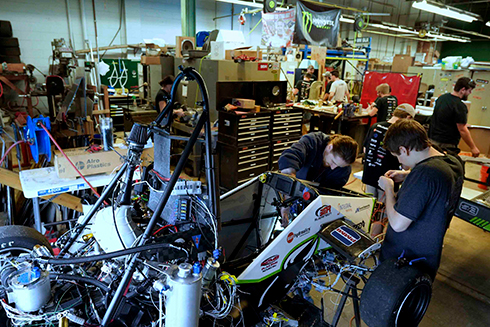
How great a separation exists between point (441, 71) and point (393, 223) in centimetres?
710

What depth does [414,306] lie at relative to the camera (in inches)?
69.4

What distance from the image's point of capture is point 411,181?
64.6 inches

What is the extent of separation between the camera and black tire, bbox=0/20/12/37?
256 inches

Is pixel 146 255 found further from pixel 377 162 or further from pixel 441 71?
pixel 441 71

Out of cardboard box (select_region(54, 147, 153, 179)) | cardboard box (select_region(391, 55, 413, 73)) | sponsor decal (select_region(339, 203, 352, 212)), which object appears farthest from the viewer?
cardboard box (select_region(391, 55, 413, 73))

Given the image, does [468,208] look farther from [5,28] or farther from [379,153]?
[5,28]

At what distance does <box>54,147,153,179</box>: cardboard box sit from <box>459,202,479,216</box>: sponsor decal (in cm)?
250

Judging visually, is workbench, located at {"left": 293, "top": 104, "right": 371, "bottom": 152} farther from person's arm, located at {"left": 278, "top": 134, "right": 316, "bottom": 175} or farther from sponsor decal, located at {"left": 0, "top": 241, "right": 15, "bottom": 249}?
sponsor decal, located at {"left": 0, "top": 241, "right": 15, "bottom": 249}

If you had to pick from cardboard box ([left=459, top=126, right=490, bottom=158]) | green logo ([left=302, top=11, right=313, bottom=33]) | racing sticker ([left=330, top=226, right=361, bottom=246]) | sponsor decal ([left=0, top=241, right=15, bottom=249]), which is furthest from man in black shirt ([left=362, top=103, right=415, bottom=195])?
cardboard box ([left=459, top=126, right=490, bottom=158])

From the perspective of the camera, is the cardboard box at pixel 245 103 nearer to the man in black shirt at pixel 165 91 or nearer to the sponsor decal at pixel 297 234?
A: the man in black shirt at pixel 165 91

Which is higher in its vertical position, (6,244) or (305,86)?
(305,86)

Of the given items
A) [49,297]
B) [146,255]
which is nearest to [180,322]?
[146,255]

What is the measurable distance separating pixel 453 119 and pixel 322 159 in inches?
94.1

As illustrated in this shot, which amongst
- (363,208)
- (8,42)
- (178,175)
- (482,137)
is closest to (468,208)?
(363,208)
